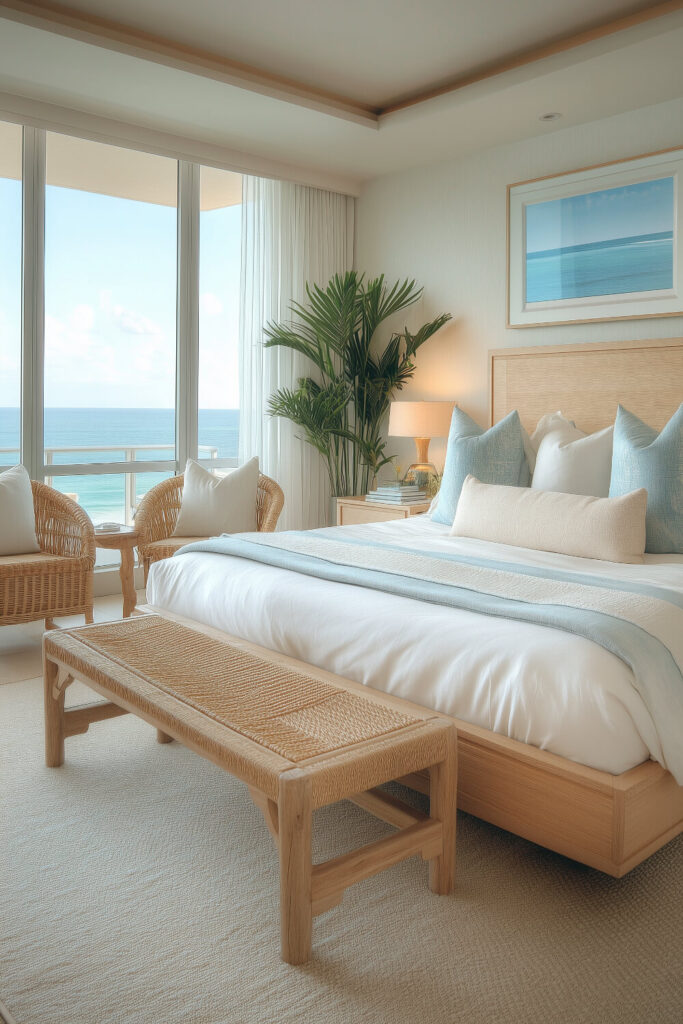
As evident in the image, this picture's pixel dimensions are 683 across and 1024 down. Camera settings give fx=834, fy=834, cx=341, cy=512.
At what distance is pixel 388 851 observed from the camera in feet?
5.86

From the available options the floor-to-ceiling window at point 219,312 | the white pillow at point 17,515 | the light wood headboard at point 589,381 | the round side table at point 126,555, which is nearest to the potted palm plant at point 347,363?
the floor-to-ceiling window at point 219,312

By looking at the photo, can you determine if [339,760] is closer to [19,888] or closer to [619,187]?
[19,888]

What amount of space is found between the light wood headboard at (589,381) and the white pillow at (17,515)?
2.51 m

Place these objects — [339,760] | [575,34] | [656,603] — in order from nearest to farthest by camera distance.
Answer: [339,760] → [656,603] → [575,34]

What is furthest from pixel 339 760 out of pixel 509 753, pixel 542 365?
pixel 542 365

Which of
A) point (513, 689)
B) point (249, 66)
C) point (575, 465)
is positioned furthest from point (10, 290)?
point (513, 689)

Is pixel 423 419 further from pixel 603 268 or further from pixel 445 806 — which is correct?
pixel 445 806

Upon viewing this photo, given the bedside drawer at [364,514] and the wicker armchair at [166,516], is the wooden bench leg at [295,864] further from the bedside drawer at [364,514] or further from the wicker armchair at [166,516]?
the bedside drawer at [364,514]

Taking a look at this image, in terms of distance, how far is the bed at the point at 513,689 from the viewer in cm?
183

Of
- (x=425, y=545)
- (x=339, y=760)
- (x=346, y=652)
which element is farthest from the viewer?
(x=425, y=545)

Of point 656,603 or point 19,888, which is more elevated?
point 656,603

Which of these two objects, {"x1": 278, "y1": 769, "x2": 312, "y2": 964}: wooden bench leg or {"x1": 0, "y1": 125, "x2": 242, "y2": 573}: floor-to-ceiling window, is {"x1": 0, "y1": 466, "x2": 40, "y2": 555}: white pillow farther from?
{"x1": 278, "y1": 769, "x2": 312, "y2": 964}: wooden bench leg

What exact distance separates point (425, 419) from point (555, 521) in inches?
70.1

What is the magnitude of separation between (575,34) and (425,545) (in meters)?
2.34
